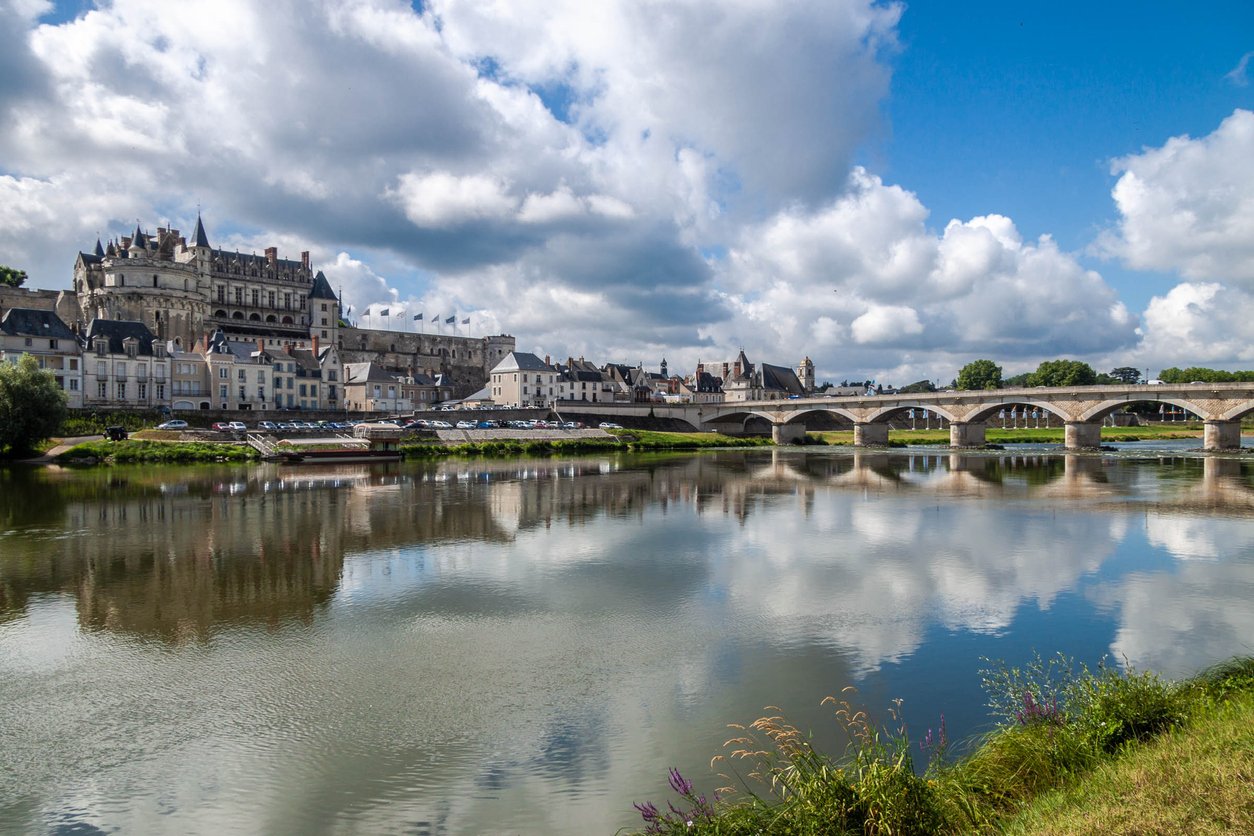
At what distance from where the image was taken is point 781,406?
2940 inches

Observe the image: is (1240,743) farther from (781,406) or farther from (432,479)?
(781,406)

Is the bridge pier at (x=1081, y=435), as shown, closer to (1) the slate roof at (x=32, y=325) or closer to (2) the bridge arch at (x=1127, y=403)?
(2) the bridge arch at (x=1127, y=403)

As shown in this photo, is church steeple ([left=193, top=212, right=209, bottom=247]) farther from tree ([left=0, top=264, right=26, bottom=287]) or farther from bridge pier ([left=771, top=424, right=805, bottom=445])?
bridge pier ([left=771, top=424, right=805, bottom=445])

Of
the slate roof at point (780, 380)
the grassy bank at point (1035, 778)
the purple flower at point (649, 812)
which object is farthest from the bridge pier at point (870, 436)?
the purple flower at point (649, 812)

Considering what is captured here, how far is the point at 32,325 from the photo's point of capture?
182 ft

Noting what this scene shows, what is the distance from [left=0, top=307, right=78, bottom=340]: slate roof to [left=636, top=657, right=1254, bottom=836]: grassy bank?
64.7 metres

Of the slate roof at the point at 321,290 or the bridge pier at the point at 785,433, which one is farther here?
the slate roof at the point at 321,290

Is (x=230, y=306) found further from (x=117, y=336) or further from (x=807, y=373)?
(x=807, y=373)

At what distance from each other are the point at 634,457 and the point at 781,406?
81.2 ft

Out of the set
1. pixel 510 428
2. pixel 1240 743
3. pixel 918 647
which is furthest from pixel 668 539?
pixel 510 428

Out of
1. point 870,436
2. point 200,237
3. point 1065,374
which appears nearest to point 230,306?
point 200,237

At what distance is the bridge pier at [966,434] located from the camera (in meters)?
63.7

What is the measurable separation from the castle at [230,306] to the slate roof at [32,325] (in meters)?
7.51

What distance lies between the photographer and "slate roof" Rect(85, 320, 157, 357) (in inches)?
2275
